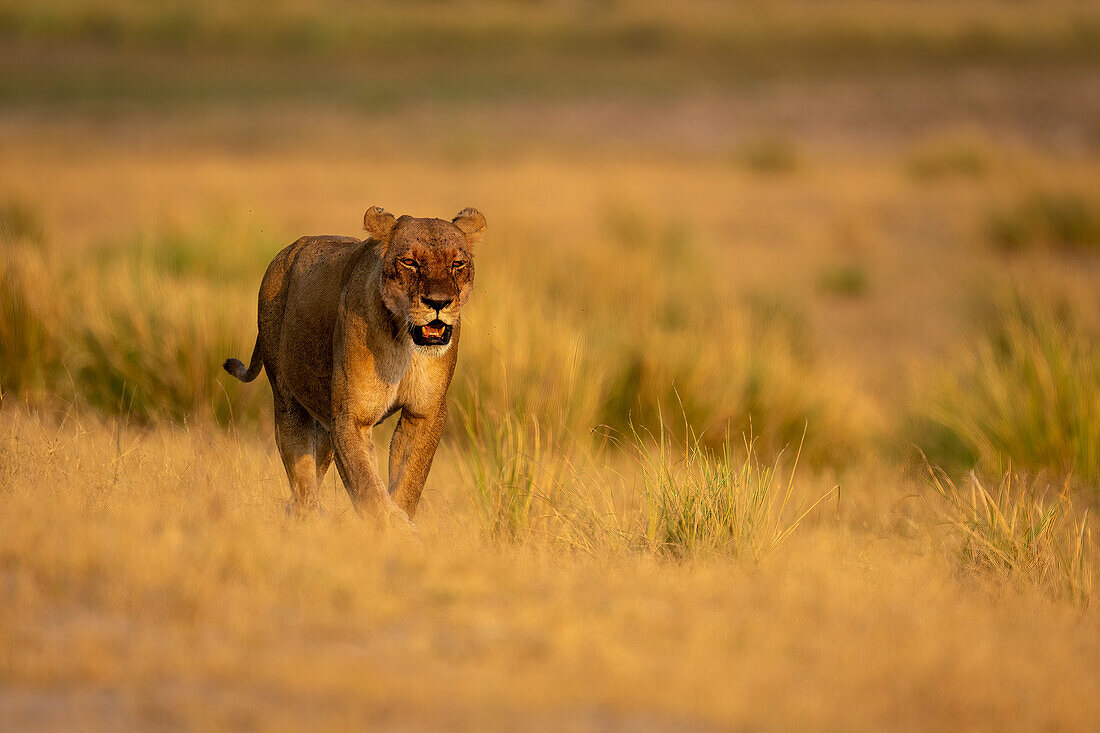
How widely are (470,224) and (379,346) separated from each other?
62 cm

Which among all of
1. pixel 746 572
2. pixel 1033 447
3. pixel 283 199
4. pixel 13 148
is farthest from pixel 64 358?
pixel 13 148

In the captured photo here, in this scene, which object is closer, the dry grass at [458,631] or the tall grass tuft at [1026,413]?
Answer: the dry grass at [458,631]

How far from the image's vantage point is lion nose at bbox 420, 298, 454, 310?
5219 millimetres

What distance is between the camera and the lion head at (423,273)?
5.25 metres

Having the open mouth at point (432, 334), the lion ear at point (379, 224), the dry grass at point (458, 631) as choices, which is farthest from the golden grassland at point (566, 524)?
the lion ear at point (379, 224)

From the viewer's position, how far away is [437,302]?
5.23 meters

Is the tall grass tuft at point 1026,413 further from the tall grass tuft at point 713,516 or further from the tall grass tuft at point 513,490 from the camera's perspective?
the tall grass tuft at point 513,490

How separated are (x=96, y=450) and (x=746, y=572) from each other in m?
2.80

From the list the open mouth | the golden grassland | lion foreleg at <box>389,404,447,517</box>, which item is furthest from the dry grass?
the open mouth

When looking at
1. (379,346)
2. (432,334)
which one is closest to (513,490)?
(379,346)

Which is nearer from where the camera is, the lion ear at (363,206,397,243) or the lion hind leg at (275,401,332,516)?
the lion ear at (363,206,397,243)

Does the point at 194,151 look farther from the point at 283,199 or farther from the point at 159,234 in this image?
the point at 159,234

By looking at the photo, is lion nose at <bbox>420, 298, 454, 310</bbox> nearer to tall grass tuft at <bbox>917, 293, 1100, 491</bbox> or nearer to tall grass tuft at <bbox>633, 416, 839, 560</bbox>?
tall grass tuft at <bbox>633, 416, 839, 560</bbox>

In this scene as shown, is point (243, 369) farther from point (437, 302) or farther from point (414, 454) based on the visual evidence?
point (437, 302)
